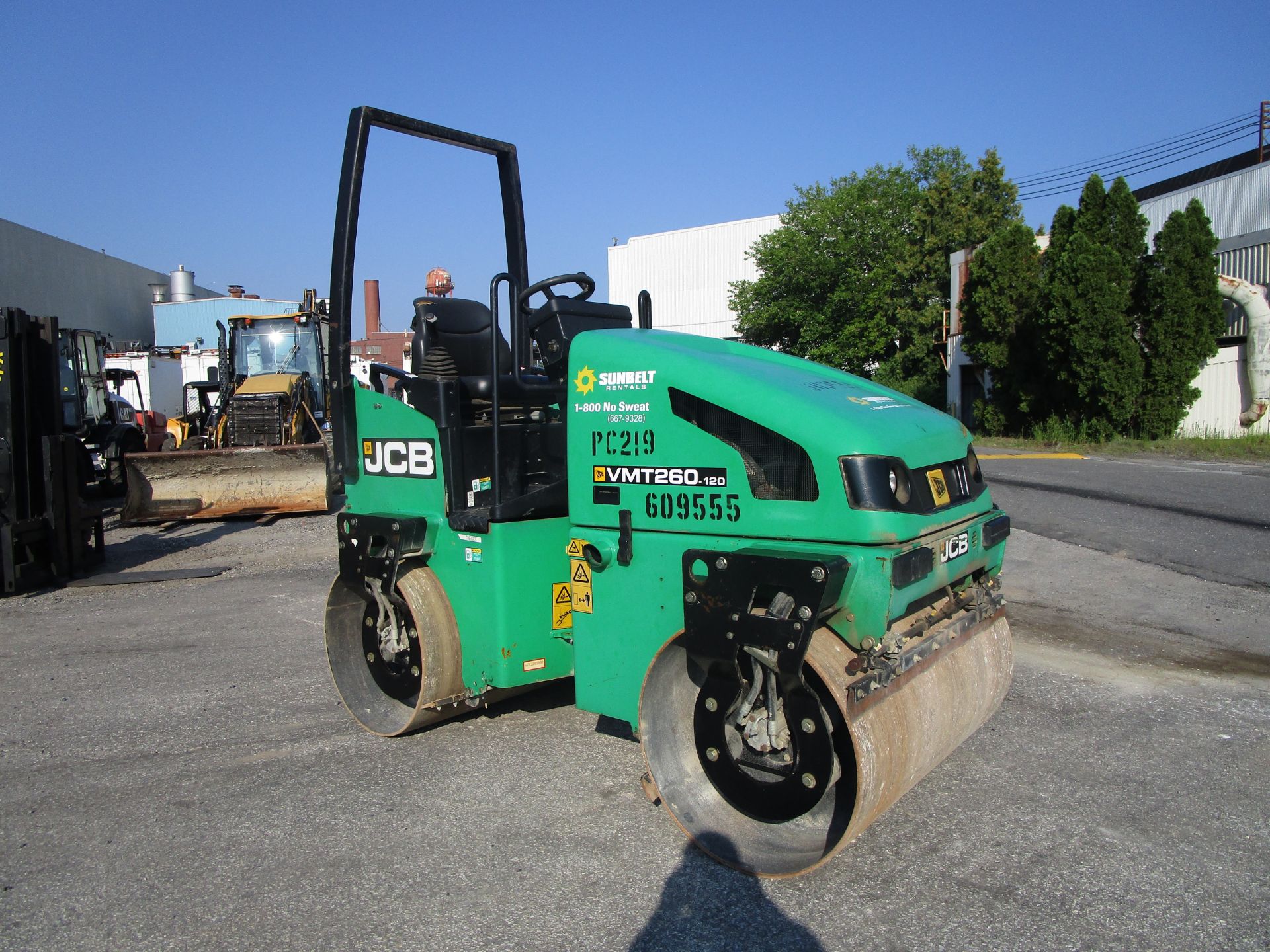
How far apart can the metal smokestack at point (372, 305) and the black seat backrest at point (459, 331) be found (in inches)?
1302

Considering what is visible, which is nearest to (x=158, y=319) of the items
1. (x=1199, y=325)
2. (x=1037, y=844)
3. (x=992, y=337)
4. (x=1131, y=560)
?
(x=992, y=337)

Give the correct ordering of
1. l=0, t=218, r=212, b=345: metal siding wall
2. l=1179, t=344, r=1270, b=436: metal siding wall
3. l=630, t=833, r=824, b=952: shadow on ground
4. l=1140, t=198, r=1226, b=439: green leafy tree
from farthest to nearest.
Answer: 1. l=0, t=218, r=212, b=345: metal siding wall
2. l=1179, t=344, r=1270, b=436: metal siding wall
3. l=1140, t=198, r=1226, b=439: green leafy tree
4. l=630, t=833, r=824, b=952: shadow on ground

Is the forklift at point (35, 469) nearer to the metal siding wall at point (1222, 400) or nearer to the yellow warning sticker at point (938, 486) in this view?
the yellow warning sticker at point (938, 486)

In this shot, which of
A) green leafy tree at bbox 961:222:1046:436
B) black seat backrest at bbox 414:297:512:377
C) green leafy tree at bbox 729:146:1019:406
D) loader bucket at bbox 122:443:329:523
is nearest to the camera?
black seat backrest at bbox 414:297:512:377

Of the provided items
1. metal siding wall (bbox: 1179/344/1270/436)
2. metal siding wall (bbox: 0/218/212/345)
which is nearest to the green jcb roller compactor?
metal siding wall (bbox: 1179/344/1270/436)

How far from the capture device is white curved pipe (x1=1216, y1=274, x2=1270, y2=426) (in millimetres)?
19297

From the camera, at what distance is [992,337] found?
23.8 metres

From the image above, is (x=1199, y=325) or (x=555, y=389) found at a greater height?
(x=1199, y=325)

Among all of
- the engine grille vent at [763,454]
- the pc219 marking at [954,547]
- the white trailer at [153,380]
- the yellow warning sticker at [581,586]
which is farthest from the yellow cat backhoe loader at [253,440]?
the white trailer at [153,380]

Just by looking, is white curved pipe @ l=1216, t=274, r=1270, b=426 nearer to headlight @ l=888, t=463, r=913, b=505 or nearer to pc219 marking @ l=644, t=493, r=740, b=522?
headlight @ l=888, t=463, r=913, b=505

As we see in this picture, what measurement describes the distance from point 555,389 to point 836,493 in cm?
159

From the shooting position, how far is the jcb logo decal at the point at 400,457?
4203 millimetres

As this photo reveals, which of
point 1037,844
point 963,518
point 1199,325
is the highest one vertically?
point 1199,325

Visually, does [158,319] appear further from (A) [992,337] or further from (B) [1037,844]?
(B) [1037,844]
